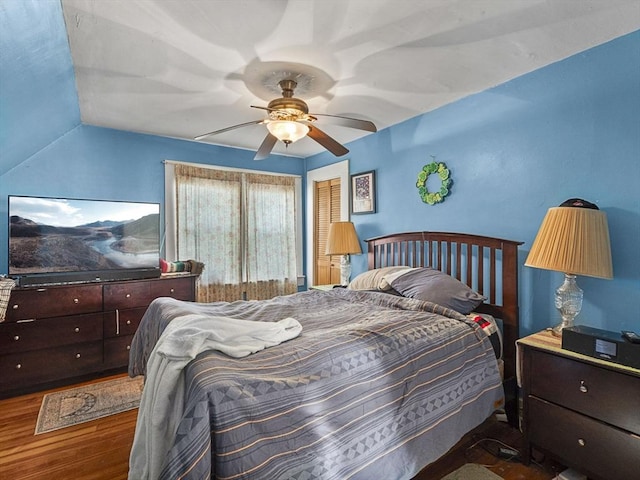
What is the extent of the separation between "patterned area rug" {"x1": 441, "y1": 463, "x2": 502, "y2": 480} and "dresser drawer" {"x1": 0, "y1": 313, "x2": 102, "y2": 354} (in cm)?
316

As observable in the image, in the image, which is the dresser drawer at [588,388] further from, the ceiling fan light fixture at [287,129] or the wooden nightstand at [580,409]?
the ceiling fan light fixture at [287,129]

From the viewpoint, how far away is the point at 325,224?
473 centimetres

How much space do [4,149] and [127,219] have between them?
1.11 meters

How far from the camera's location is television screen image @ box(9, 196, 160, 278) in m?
3.02

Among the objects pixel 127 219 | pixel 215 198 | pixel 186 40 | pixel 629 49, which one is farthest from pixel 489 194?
pixel 127 219

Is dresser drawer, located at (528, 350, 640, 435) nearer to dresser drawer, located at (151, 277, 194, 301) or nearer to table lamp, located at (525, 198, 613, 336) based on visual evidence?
table lamp, located at (525, 198, 613, 336)

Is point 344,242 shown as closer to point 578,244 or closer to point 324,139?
point 324,139

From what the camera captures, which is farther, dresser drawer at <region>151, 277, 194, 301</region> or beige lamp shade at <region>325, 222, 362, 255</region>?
beige lamp shade at <region>325, 222, 362, 255</region>

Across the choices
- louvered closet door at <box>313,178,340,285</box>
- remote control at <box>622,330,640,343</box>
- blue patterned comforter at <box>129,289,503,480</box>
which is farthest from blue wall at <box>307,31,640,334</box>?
louvered closet door at <box>313,178,340,285</box>

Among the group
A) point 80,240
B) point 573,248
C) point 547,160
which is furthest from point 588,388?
point 80,240

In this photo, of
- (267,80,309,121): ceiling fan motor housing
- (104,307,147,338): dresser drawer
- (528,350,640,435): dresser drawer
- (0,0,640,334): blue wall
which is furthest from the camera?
(104,307,147,338): dresser drawer

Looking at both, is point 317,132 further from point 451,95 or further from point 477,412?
point 477,412

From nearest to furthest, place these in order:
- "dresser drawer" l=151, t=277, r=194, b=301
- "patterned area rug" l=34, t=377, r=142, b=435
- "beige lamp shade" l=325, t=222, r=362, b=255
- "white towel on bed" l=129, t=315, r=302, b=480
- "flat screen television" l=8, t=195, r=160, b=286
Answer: "white towel on bed" l=129, t=315, r=302, b=480 → "patterned area rug" l=34, t=377, r=142, b=435 → "flat screen television" l=8, t=195, r=160, b=286 → "dresser drawer" l=151, t=277, r=194, b=301 → "beige lamp shade" l=325, t=222, r=362, b=255

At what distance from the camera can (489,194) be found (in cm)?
273
